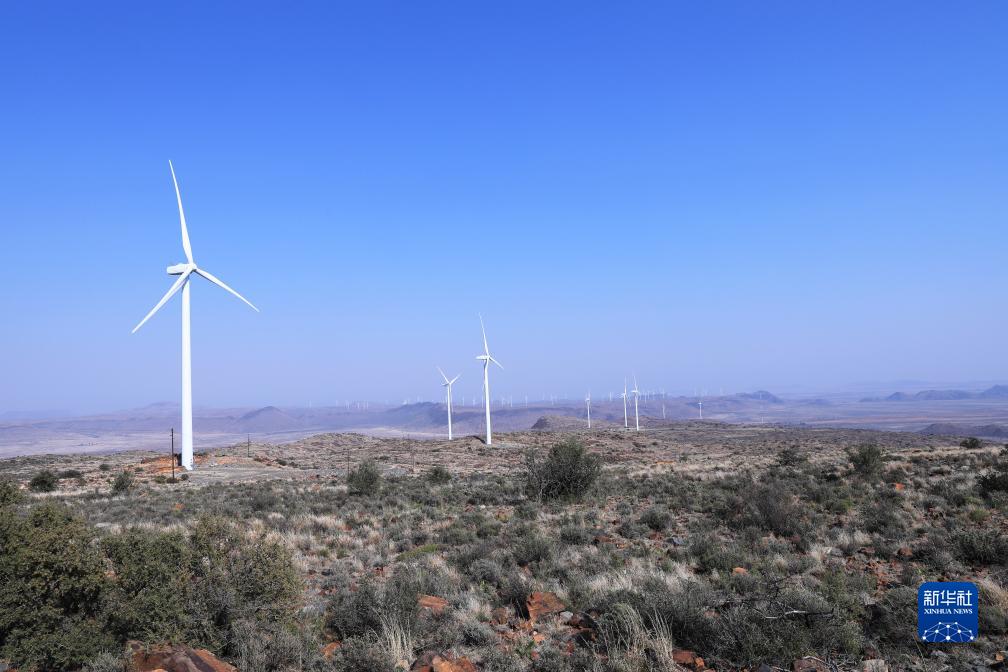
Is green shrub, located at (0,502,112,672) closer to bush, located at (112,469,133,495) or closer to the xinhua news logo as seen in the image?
the xinhua news logo

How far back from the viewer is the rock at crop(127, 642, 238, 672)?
7.49 meters

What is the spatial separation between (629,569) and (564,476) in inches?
482

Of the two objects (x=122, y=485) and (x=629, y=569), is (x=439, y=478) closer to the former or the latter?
(x=122, y=485)

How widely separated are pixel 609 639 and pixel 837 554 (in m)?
7.58

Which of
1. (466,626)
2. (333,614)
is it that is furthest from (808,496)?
(333,614)

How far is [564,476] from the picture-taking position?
81.1ft

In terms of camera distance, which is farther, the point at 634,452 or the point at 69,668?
the point at 634,452

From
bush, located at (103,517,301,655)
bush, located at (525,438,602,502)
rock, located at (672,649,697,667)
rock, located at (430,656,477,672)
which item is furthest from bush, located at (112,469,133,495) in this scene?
rock, located at (672,649,697,667)

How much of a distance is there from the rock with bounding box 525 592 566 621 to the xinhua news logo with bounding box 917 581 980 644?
A: 531 cm

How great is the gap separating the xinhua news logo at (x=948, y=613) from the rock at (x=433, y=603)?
282 inches

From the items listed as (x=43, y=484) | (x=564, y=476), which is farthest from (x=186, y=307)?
(x=564, y=476)

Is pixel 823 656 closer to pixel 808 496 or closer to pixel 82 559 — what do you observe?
pixel 82 559

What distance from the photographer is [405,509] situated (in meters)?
22.7

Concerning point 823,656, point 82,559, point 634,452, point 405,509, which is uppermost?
point 82,559
